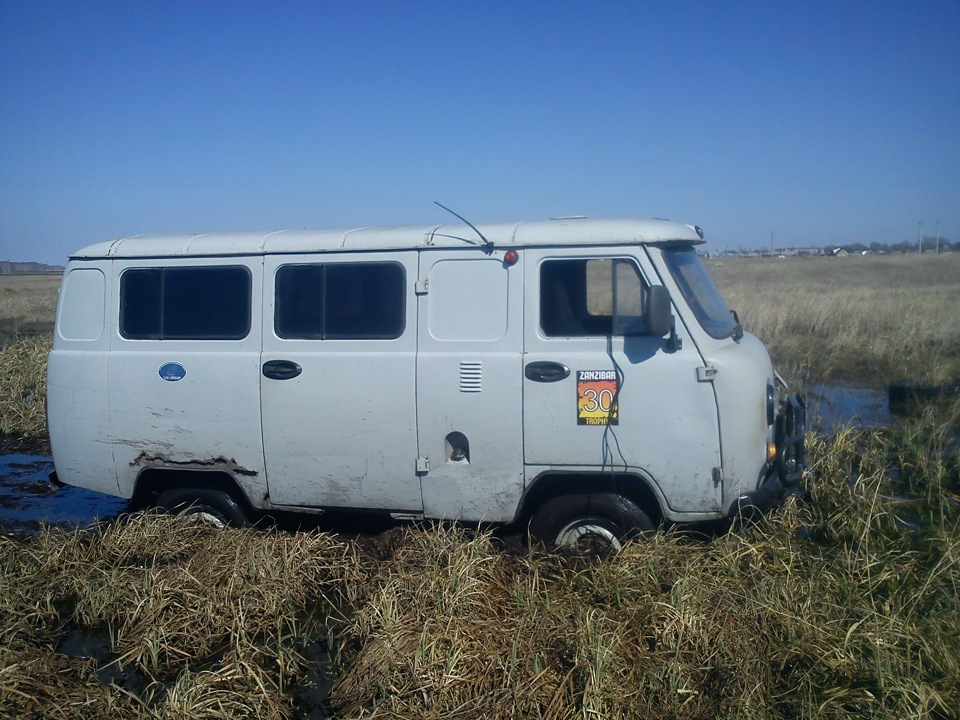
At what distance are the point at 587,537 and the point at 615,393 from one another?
1039 mm

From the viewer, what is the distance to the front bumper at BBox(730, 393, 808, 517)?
5078 millimetres

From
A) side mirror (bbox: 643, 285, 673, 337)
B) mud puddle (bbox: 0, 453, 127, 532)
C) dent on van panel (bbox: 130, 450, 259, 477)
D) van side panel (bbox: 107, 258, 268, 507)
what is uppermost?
side mirror (bbox: 643, 285, 673, 337)

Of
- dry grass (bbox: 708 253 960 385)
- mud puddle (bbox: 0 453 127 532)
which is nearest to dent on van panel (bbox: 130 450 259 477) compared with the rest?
mud puddle (bbox: 0 453 127 532)

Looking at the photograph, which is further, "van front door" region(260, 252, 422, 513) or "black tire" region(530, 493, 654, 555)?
"van front door" region(260, 252, 422, 513)

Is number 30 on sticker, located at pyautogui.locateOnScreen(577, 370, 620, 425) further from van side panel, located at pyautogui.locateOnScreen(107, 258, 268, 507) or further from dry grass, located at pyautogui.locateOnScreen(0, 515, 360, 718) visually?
van side panel, located at pyautogui.locateOnScreen(107, 258, 268, 507)

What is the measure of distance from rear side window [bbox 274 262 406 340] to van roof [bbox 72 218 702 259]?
0.51 ft

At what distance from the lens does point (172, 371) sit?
5879 mm

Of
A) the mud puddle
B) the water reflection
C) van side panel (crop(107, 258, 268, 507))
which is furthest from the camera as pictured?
the water reflection

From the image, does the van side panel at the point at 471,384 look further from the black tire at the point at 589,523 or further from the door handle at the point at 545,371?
the black tire at the point at 589,523

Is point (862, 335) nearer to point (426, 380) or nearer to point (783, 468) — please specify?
point (783, 468)

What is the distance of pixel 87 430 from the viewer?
6070 mm

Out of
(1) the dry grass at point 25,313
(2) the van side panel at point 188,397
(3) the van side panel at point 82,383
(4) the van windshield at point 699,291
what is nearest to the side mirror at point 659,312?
(4) the van windshield at point 699,291

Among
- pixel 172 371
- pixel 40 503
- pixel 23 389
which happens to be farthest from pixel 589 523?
pixel 23 389

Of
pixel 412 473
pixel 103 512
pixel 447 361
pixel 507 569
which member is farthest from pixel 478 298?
pixel 103 512
